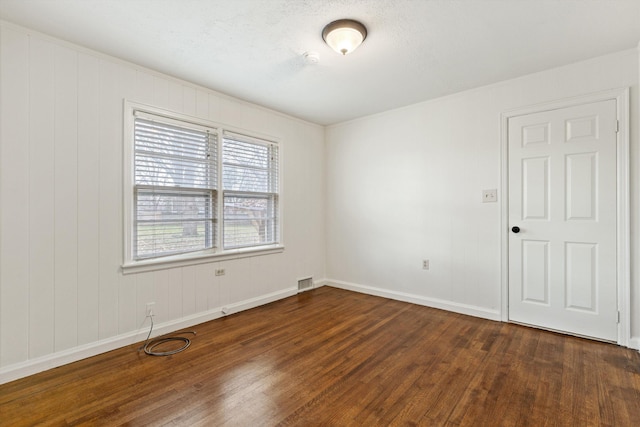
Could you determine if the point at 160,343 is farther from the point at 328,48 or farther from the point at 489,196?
the point at 489,196

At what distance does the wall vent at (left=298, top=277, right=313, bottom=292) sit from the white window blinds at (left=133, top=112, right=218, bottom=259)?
153 centimetres

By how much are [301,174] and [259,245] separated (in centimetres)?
126

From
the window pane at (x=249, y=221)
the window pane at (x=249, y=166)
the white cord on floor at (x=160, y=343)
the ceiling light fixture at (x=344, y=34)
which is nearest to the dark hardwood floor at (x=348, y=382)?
the white cord on floor at (x=160, y=343)

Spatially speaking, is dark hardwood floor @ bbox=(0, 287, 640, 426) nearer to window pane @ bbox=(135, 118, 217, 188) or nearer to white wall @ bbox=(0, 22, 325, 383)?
white wall @ bbox=(0, 22, 325, 383)

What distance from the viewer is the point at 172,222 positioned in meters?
2.98

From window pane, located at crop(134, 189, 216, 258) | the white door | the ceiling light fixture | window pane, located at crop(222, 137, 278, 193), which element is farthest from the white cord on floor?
the white door

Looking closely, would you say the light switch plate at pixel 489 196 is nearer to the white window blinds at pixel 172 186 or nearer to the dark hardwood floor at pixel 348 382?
the dark hardwood floor at pixel 348 382

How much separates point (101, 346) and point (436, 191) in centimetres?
375

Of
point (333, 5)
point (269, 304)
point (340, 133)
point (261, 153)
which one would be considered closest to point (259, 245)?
point (269, 304)

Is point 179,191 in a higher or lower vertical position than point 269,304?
higher

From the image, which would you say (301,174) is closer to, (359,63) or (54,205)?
(359,63)

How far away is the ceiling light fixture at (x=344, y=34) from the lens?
6.88ft

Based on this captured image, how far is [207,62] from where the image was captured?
2.67 m

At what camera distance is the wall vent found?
14.3 ft
